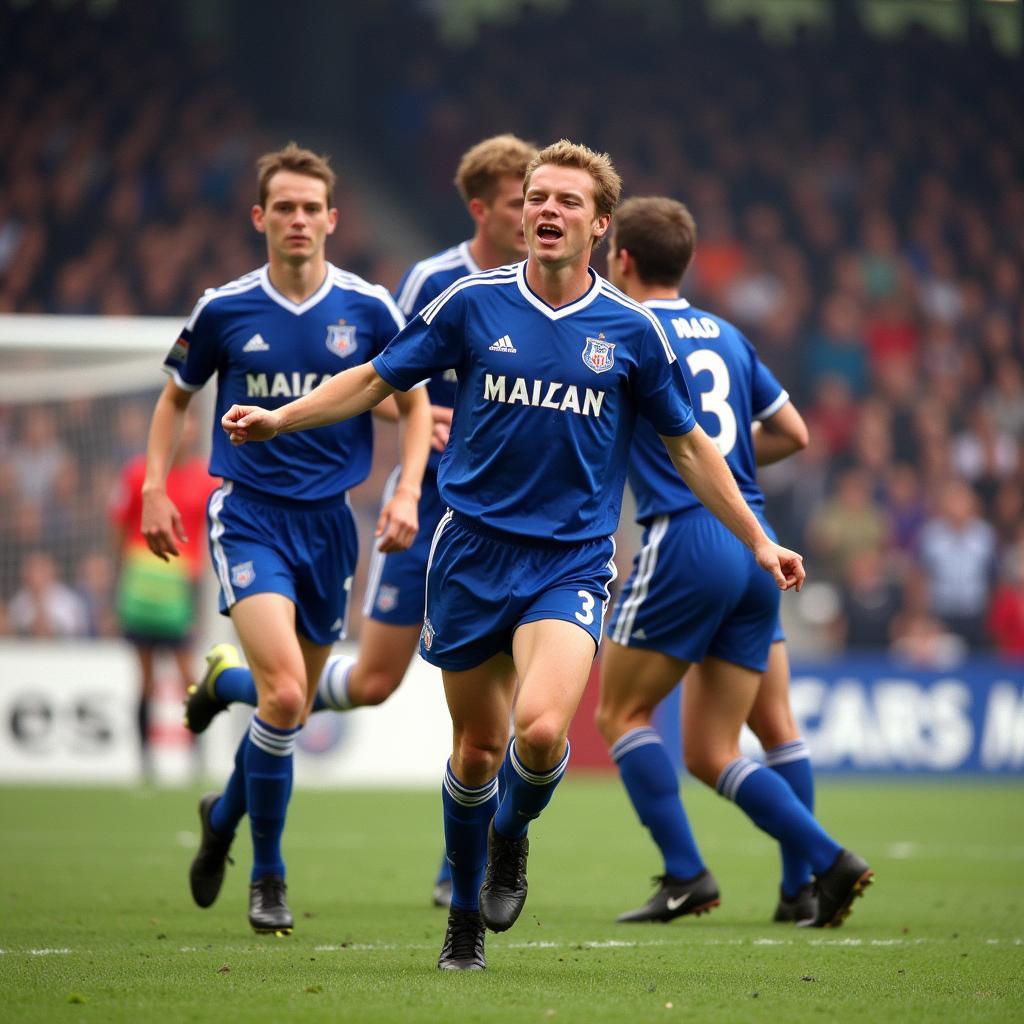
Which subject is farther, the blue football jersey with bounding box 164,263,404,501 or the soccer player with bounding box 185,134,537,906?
the soccer player with bounding box 185,134,537,906

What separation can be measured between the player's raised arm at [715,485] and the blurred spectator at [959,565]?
40.4ft

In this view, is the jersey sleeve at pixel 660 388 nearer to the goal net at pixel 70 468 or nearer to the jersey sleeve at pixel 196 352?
the jersey sleeve at pixel 196 352

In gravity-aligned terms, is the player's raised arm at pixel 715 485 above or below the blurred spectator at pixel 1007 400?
below

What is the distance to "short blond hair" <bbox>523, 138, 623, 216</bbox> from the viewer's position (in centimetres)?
493

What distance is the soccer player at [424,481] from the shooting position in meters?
6.78

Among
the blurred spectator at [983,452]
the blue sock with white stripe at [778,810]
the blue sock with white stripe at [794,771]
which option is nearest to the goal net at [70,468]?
the blue sock with white stripe at [794,771]

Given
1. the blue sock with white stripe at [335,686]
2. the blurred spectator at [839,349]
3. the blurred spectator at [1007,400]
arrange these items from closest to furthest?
the blue sock with white stripe at [335,686] < the blurred spectator at [1007,400] < the blurred spectator at [839,349]

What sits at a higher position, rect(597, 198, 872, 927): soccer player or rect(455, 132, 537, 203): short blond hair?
rect(455, 132, 537, 203): short blond hair

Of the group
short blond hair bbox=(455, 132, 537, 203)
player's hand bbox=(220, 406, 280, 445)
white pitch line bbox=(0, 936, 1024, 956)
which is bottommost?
white pitch line bbox=(0, 936, 1024, 956)

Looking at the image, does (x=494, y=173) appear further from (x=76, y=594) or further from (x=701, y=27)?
(x=701, y=27)

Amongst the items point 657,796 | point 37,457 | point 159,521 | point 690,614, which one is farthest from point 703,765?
point 37,457

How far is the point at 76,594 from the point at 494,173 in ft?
26.2

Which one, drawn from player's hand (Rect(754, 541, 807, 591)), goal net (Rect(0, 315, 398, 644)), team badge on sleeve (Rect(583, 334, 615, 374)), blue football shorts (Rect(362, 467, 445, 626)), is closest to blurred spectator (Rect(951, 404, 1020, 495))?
goal net (Rect(0, 315, 398, 644))

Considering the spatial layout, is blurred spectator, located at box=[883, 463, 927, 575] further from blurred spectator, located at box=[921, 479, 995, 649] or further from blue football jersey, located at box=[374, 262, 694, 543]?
blue football jersey, located at box=[374, 262, 694, 543]
